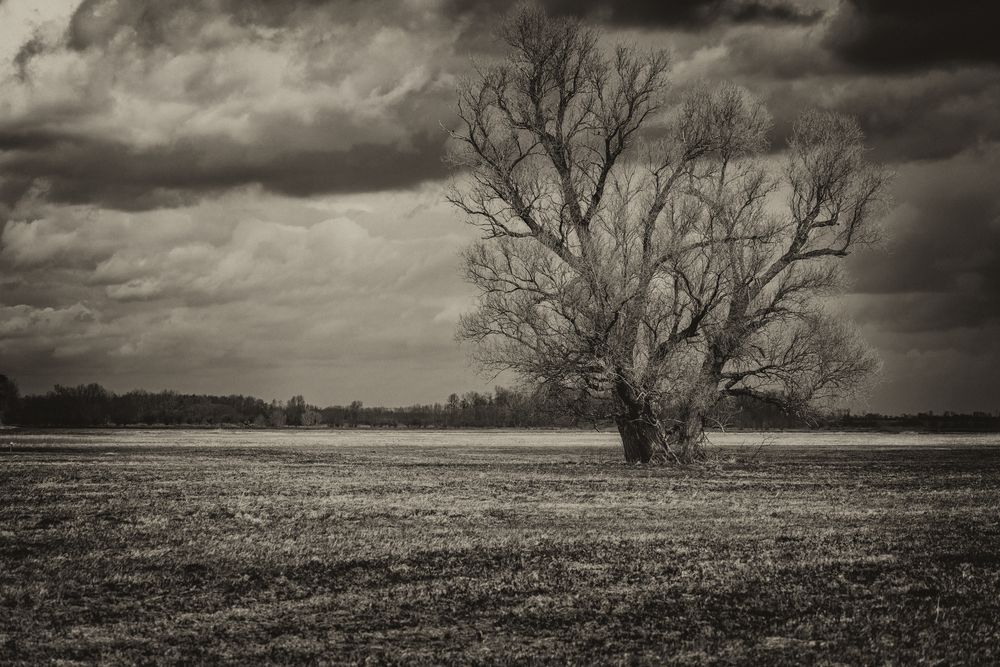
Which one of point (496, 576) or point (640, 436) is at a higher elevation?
point (640, 436)

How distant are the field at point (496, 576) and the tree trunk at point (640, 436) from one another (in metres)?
12.5

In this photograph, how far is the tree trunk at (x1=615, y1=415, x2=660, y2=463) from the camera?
38250 mm

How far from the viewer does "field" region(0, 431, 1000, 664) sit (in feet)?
30.1

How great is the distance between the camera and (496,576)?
Answer: 12.9 meters

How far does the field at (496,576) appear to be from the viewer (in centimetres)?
919

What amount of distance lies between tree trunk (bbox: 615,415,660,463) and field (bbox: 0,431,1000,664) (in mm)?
12509

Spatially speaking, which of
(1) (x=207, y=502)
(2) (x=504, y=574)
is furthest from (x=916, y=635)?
(1) (x=207, y=502)

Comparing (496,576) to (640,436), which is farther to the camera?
(640,436)

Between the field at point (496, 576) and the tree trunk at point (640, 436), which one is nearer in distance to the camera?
the field at point (496, 576)

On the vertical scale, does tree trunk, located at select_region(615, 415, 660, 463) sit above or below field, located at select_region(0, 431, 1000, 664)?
above

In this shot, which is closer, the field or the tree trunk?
the field

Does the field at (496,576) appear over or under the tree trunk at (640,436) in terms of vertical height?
under

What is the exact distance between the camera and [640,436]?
3834 cm

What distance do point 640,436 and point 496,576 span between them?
26112mm
